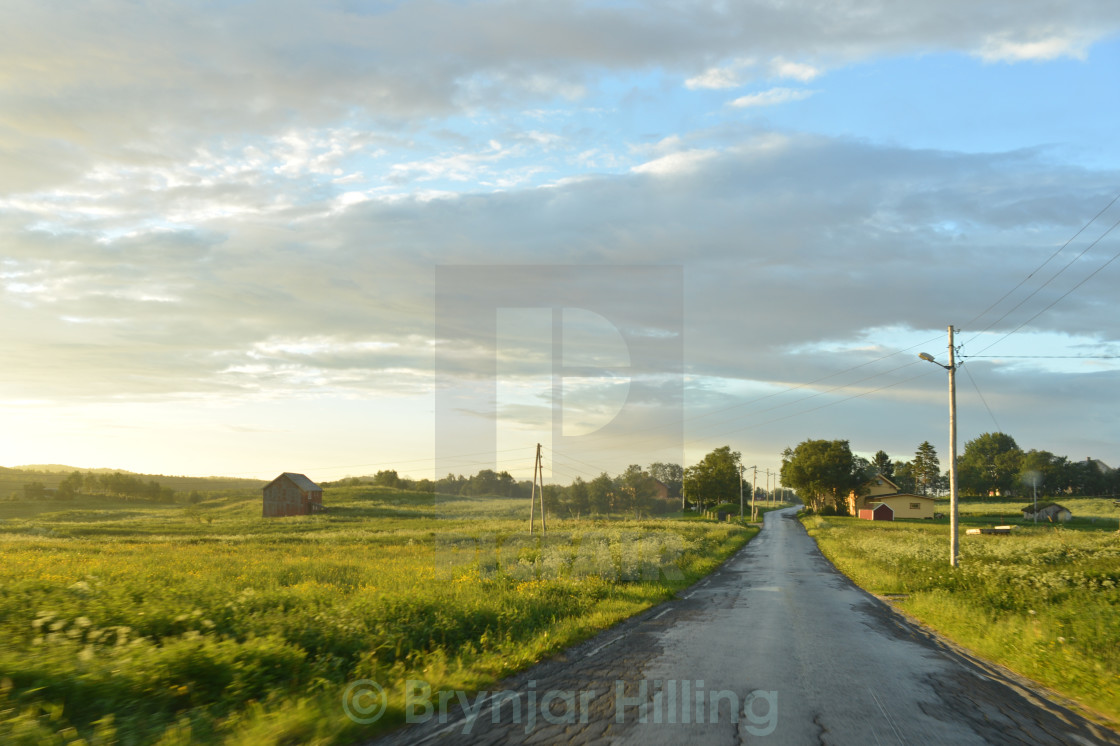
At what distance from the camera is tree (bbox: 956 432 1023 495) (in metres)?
152

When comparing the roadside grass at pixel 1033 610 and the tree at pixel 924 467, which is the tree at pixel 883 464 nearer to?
the tree at pixel 924 467

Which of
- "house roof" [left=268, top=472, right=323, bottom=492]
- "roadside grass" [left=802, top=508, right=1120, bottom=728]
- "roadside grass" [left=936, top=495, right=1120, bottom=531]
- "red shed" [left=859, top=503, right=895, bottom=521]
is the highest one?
"roadside grass" [left=802, top=508, right=1120, bottom=728]

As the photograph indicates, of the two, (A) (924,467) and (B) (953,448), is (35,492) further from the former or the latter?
(A) (924,467)

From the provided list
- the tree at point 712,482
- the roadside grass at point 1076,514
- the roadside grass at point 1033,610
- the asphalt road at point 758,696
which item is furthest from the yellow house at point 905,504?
the asphalt road at point 758,696

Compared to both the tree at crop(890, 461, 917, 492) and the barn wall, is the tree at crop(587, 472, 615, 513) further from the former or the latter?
the tree at crop(890, 461, 917, 492)

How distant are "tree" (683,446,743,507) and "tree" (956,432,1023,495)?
2352 inches

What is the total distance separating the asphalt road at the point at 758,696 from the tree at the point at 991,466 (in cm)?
15708

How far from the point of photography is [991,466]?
162m

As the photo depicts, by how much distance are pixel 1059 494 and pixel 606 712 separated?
17199 cm

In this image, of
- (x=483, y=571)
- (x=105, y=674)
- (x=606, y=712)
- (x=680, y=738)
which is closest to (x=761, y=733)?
(x=680, y=738)

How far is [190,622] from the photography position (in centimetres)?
963

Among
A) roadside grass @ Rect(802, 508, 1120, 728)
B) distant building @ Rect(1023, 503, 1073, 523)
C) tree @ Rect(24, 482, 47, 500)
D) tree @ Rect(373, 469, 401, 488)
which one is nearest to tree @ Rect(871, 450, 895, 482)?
distant building @ Rect(1023, 503, 1073, 523)

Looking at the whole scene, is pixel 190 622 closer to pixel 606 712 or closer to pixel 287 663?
pixel 287 663

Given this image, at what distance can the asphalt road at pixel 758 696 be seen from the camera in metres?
6.77
